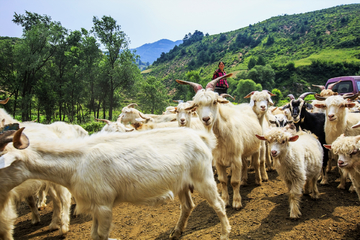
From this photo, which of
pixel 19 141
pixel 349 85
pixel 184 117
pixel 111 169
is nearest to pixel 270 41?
pixel 349 85

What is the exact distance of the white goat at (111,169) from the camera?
2707 millimetres

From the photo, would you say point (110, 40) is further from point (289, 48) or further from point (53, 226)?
point (289, 48)

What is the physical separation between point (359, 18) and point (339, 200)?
112429 mm

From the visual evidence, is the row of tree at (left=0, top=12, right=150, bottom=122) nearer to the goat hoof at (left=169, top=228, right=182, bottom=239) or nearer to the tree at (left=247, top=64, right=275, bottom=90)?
the goat hoof at (left=169, top=228, right=182, bottom=239)

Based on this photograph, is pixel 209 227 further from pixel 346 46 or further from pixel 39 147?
pixel 346 46

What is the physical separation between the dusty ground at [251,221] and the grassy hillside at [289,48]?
7123 centimetres

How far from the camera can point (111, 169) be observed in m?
2.79

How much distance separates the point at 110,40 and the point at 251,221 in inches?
1342

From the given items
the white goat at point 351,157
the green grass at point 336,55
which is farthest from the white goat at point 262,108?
the green grass at point 336,55

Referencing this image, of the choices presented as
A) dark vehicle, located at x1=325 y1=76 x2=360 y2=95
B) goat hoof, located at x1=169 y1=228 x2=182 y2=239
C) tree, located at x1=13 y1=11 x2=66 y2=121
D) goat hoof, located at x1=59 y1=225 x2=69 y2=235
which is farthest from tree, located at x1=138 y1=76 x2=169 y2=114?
goat hoof, located at x1=169 y1=228 x2=182 y2=239

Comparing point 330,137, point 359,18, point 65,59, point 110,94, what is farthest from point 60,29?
point 359,18

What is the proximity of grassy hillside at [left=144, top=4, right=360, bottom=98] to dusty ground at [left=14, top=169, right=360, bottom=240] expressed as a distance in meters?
71.2

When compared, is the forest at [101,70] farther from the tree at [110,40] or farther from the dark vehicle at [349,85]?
the dark vehicle at [349,85]

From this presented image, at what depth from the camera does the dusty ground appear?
3611mm
